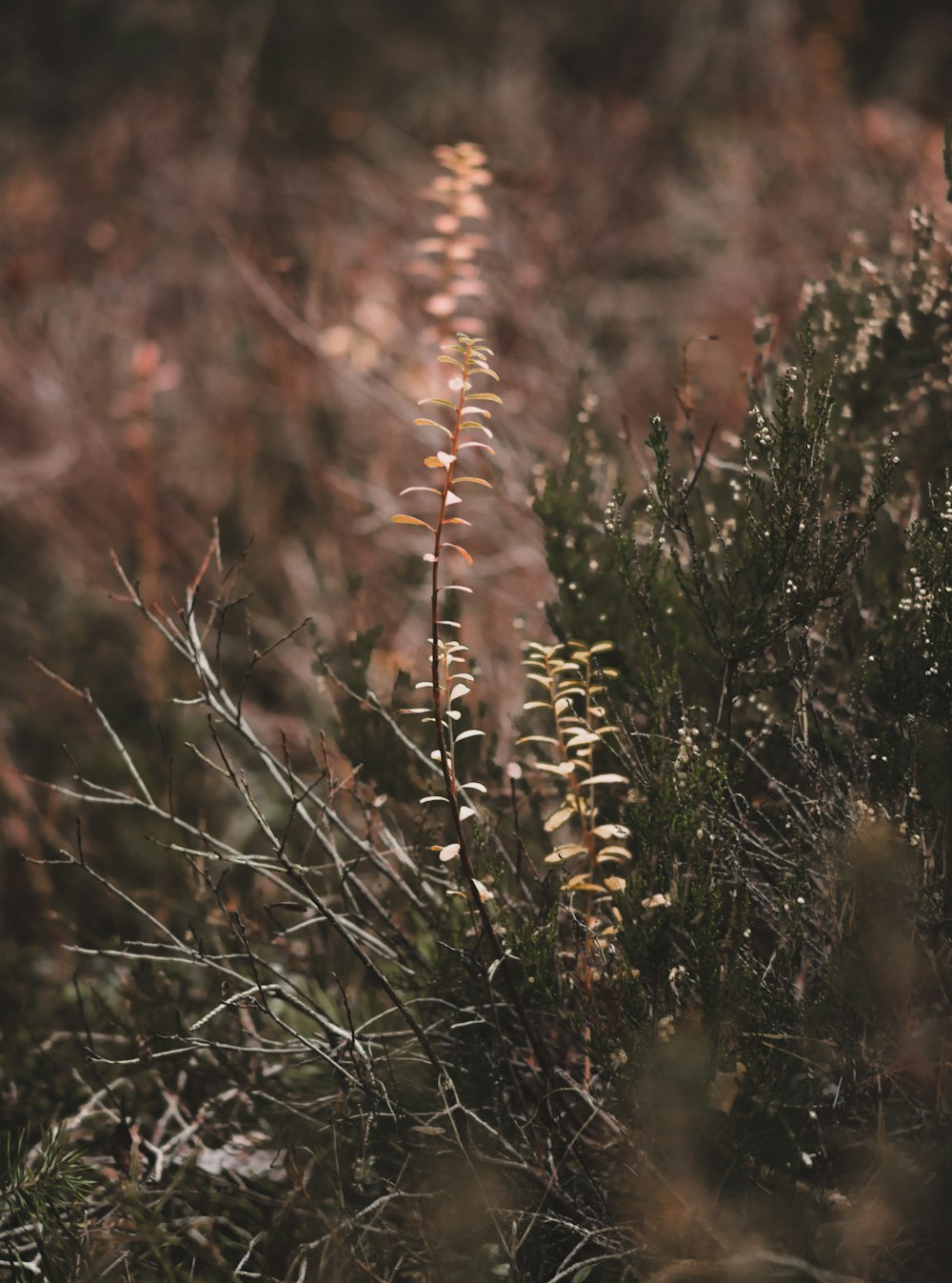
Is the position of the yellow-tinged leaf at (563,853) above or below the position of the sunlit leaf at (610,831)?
below

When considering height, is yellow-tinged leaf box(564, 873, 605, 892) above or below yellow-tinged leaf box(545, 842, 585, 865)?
below

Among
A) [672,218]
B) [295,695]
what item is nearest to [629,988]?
[295,695]

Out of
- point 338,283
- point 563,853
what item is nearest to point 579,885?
point 563,853

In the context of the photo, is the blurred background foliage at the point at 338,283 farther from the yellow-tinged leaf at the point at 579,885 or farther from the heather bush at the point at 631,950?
the yellow-tinged leaf at the point at 579,885

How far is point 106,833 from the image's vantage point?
2.96m

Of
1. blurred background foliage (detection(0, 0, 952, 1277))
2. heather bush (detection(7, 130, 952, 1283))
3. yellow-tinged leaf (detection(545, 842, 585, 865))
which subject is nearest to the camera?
heather bush (detection(7, 130, 952, 1283))

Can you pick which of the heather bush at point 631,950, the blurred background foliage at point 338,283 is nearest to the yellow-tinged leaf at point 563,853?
the heather bush at point 631,950

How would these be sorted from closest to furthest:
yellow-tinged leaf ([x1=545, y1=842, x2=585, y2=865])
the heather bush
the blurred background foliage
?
1. the heather bush
2. yellow-tinged leaf ([x1=545, y1=842, x2=585, y2=865])
3. the blurred background foliage

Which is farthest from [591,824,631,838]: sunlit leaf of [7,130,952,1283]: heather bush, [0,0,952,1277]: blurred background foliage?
[0,0,952,1277]: blurred background foliage

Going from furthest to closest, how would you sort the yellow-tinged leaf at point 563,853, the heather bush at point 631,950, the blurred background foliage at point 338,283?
the blurred background foliage at point 338,283 < the yellow-tinged leaf at point 563,853 < the heather bush at point 631,950

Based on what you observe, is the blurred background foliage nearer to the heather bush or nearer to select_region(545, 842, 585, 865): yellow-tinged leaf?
the heather bush

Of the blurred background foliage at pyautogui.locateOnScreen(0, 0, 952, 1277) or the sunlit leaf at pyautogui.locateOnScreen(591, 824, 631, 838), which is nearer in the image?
the sunlit leaf at pyautogui.locateOnScreen(591, 824, 631, 838)

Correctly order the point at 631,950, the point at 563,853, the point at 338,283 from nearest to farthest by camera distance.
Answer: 1. the point at 631,950
2. the point at 563,853
3. the point at 338,283

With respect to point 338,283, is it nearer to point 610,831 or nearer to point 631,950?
point 610,831
